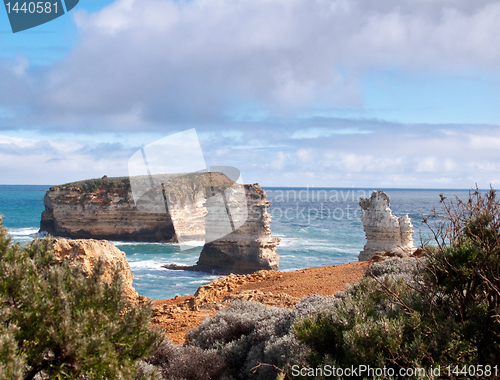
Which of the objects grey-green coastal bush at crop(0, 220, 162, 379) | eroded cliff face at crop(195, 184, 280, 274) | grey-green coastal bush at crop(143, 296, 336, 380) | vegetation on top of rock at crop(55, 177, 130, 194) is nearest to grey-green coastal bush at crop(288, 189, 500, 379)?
grey-green coastal bush at crop(143, 296, 336, 380)

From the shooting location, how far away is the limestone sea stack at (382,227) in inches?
738

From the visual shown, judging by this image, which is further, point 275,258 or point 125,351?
point 275,258

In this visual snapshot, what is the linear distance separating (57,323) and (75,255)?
535 cm

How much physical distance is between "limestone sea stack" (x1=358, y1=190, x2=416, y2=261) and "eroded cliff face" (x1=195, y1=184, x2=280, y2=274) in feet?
22.7

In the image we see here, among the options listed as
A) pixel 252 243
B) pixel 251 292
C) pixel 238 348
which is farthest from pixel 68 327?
pixel 252 243

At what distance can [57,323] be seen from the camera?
264cm

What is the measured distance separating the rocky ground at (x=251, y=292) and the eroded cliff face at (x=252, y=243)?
398 inches

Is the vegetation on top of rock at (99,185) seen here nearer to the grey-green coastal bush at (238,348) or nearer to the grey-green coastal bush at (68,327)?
the grey-green coastal bush at (238,348)

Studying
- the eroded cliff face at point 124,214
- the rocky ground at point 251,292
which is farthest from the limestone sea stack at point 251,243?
the eroded cliff face at point 124,214

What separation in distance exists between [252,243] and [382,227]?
352 inches

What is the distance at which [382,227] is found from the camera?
62.6ft

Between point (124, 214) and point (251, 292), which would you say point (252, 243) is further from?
point (124, 214)

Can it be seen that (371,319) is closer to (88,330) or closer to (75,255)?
(88,330)

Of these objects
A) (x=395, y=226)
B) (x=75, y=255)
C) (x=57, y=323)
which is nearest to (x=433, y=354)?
(x=57, y=323)
